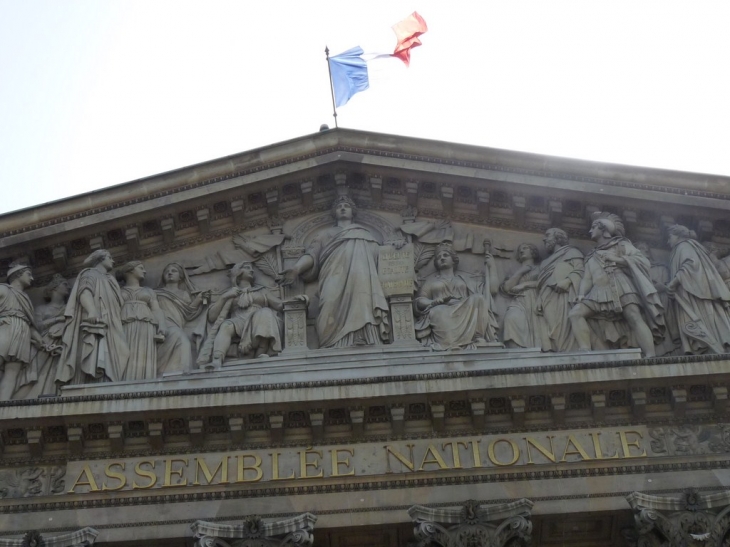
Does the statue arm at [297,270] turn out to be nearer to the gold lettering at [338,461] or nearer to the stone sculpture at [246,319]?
the stone sculpture at [246,319]

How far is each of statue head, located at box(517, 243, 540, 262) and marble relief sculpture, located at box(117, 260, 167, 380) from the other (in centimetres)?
574

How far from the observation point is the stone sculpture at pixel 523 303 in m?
21.9

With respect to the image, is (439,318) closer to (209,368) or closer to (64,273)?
(209,368)

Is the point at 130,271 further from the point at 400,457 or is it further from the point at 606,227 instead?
the point at 606,227

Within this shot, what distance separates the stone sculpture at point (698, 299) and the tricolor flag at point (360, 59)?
25.9ft

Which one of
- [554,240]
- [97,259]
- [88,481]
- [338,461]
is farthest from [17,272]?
[554,240]

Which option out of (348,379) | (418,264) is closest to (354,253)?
(418,264)

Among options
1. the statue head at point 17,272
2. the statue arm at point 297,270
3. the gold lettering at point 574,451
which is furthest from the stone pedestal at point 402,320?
the statue head at point 17,272

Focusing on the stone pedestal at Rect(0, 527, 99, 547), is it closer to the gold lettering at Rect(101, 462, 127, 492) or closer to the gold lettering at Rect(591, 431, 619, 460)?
the gold lettering at Rect(101, 462, 127, 492)

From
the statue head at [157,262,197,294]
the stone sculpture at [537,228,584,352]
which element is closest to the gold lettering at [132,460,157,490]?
the statue head at [157,262,197,294]

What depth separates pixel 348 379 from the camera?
2052cm

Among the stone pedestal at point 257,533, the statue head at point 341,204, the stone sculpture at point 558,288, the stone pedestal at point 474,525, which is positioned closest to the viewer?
the stone pedestal at point 474,525

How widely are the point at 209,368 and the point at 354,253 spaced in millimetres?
3095

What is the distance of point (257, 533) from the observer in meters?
19.5
